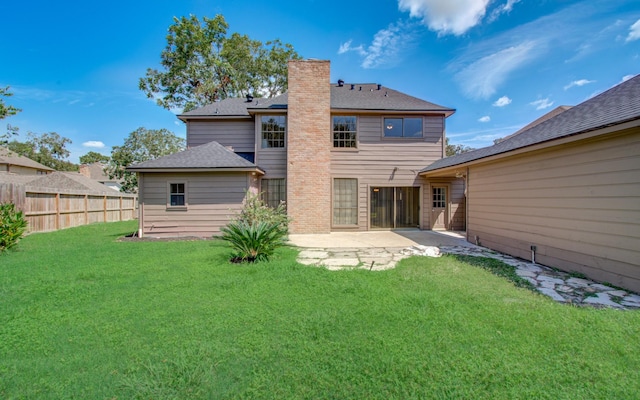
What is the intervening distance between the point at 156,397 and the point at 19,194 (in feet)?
44.5

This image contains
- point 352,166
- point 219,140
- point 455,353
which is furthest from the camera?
point 219,140

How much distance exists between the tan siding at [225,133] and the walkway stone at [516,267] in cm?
683

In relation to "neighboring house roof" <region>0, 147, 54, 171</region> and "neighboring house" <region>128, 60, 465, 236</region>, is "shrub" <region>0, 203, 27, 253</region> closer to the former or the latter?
"neighboring house" <region>128, 60, 465, 236</region>

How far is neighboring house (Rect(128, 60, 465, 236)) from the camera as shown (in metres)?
9.30

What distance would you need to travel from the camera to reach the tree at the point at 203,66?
61.7ft

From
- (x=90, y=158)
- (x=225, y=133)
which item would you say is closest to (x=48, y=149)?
(x=90, y=158)

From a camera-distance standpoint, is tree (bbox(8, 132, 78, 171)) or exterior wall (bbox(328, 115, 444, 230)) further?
tree (bbox(8, 132, 78, 171))

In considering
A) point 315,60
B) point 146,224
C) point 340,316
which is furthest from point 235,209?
point 340,316

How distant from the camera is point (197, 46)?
19016 mm

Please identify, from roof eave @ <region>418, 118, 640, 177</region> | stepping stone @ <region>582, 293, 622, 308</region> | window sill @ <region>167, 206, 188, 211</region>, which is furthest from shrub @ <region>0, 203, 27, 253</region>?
roof eave @ <region>418, 118, 640, 177</region>

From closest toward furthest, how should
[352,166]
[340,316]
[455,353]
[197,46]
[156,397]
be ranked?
[156,397]
[455,353]
[340,316]
[352,166]
[197,46]

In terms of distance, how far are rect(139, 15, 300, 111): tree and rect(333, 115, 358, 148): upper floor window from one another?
13.0 meters

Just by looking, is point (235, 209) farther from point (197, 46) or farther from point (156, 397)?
point (197, 46)

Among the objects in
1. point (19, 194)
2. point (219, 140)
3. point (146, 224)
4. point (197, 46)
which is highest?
point (197, 46)
